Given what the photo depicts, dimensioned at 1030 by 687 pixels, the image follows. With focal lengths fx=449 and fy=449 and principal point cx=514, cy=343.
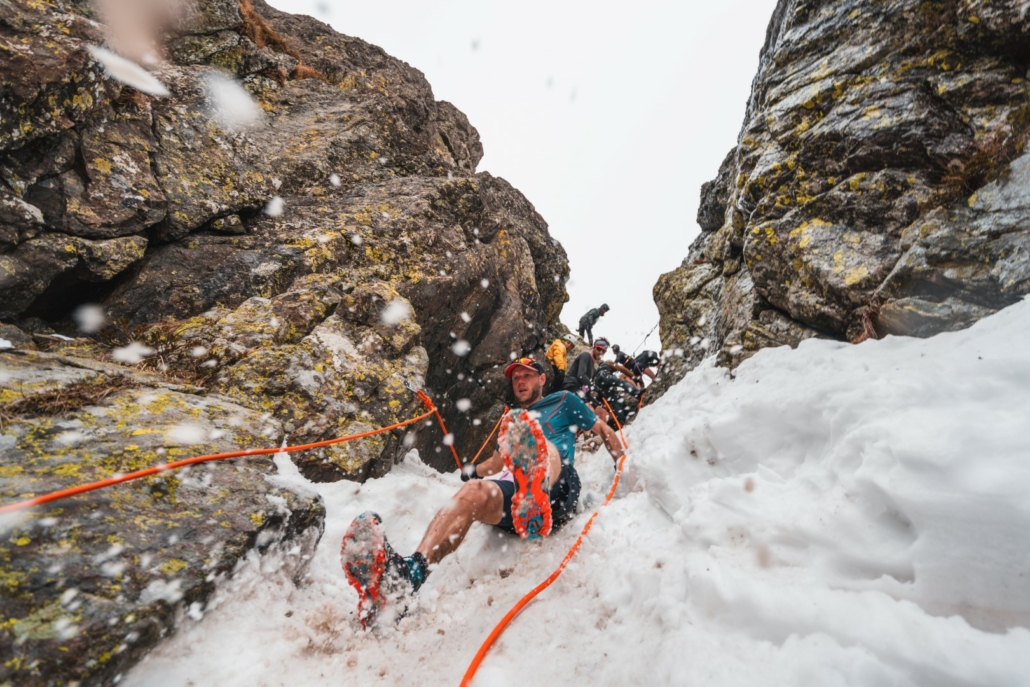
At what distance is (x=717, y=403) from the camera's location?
12.8 feet

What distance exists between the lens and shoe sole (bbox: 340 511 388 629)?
8.50 ft

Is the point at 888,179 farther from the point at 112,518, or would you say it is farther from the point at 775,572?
the point at 112,518

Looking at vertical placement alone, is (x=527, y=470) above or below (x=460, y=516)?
above

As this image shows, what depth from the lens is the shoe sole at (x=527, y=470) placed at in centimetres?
344

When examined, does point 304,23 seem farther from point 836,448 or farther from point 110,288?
point 836,448

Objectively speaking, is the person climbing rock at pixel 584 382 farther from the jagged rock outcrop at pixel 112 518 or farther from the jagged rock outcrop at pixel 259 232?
the jagged rock outcrop at pixel 112 518

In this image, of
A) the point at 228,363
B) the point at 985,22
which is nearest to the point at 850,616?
the point at 228,363

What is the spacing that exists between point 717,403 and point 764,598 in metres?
2.24

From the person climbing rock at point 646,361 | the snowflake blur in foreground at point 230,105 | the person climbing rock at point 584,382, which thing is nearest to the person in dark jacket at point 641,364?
the person climbing rock at point 646,361

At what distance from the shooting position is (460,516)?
324cm

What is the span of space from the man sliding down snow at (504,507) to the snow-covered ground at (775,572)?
250mm

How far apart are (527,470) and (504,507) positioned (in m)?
0.41

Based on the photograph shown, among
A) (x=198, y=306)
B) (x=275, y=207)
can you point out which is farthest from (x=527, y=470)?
(x=275, y=207)

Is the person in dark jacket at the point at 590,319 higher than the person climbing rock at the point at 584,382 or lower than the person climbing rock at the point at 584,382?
higher
